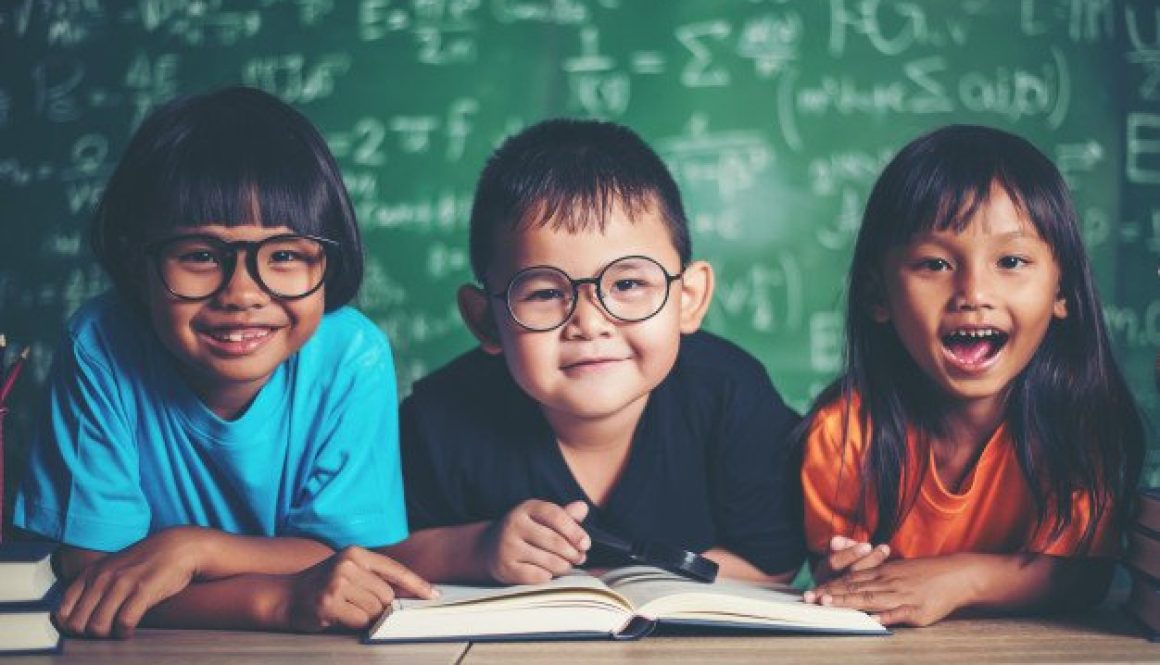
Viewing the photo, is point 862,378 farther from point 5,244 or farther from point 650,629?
point 5,244

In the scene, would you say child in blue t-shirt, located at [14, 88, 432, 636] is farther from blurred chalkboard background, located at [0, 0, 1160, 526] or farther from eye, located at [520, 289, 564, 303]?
blurred chalkboard background, located at [0, 0, 1160, 526]

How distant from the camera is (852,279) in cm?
165

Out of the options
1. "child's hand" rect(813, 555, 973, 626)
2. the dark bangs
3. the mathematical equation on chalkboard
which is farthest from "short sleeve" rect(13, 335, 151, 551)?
the mathematical equation on chalkboard

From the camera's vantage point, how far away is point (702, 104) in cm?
304

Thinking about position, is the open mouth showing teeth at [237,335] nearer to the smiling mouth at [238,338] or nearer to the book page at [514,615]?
the smiling mouth at [238,338]

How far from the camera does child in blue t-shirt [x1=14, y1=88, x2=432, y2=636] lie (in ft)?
4.37

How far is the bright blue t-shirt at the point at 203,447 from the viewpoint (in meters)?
1.48

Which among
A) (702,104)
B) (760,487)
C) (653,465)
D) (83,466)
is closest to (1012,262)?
(760,487)

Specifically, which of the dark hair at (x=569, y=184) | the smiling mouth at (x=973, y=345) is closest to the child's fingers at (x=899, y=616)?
the smiling mouth at (x=973, y=345)

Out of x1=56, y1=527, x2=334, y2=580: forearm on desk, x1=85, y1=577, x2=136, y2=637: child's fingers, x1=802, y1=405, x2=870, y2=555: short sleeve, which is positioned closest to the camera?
x1=85, y1=577, x2=136, y2=637: child's fingers

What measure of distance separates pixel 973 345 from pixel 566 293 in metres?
0.56

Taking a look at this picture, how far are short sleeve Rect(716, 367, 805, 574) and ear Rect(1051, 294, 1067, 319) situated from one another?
40 centimetres

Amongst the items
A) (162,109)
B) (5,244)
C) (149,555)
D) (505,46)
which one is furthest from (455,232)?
(149,555)

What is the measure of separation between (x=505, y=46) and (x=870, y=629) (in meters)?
2.13
